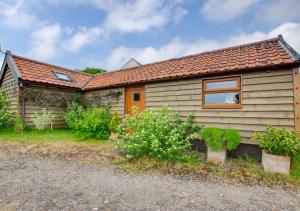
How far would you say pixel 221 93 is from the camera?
6547mm

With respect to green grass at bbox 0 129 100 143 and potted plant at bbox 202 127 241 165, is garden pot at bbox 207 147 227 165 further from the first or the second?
green grass at bbox 0 129 100 143

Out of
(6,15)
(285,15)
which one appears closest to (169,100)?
(285,15)

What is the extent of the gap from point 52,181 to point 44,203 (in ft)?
3.14

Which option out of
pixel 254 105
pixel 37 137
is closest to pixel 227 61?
pixel 254 105

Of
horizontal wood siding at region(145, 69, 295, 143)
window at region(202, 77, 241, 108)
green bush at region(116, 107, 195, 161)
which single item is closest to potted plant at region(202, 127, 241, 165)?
green bush at region(116, 107, 195, 161)

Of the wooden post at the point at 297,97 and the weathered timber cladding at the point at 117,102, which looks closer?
the wooden post at the point at 297,97

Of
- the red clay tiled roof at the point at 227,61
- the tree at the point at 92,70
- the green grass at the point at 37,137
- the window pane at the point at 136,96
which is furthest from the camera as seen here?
the tree at the point at 92,70

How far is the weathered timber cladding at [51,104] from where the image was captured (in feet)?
32.6

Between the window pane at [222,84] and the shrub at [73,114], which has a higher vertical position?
the window pane at [222,84]

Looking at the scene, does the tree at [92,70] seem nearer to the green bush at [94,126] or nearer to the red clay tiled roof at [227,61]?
the red clay tiled roof at [227,61]

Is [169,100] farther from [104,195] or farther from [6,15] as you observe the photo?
[6,15]

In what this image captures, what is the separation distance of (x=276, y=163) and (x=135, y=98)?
632 centimetres

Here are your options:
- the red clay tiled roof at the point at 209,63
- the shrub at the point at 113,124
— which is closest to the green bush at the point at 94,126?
the shrub at the point at 113,124

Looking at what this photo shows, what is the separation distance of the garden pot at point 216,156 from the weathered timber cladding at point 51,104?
8.94 metres
